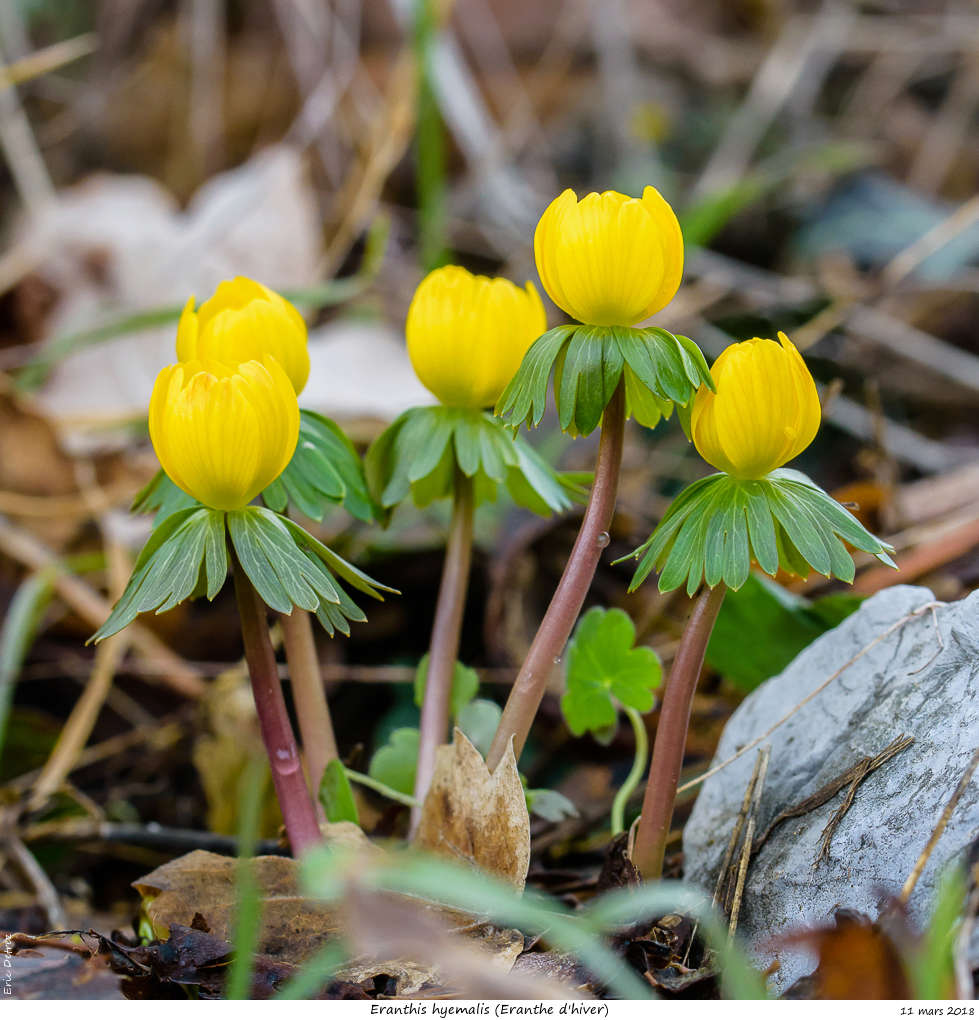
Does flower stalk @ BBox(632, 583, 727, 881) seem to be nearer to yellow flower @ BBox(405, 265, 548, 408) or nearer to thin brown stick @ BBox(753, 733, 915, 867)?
thin brown stick @ BBox(753, 733, 915, 867)

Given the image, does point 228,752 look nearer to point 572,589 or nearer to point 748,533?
point 572,589

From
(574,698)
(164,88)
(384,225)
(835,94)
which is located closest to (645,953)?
(574,698)

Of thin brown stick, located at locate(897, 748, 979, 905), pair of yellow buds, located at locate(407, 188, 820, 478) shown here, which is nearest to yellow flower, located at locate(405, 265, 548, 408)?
pair of yellow buds, located at locate(407, 188, 820, 478)

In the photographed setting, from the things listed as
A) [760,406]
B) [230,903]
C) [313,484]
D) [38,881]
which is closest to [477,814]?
[230,903]

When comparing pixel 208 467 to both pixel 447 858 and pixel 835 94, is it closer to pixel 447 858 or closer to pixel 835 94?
pixel 447 858

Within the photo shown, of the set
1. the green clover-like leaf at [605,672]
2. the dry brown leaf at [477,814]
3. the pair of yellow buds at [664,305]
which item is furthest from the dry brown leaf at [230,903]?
the pair of yellow buds at [664,305]

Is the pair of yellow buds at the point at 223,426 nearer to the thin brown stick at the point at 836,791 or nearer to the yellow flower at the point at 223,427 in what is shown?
the yellow flower at the point at 223,427

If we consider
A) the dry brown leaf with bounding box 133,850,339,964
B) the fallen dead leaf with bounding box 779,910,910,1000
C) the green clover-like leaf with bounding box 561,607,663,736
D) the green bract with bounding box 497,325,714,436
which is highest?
the green bract with bounding box 497,325,714,436
